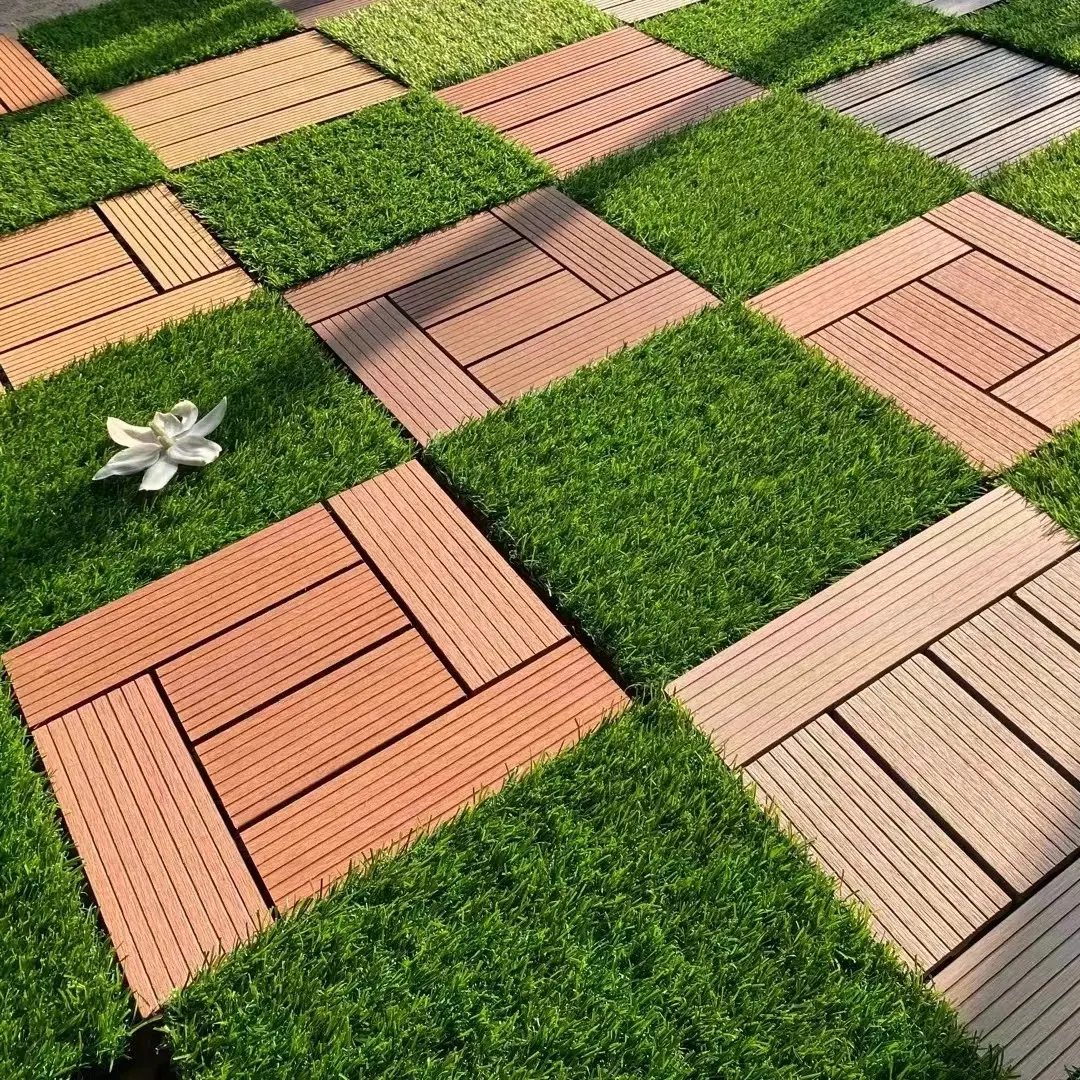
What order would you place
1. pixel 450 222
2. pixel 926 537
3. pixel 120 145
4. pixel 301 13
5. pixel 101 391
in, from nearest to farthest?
pixel 926 537
pixel 101 391
pixel 450 222
pixel 120 145
pixel 301 13

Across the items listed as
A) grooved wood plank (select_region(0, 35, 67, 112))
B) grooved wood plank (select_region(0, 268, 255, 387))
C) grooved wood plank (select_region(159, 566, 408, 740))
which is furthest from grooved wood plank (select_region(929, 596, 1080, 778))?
grooved wood plank (select_region(0, 35, 67, 112))

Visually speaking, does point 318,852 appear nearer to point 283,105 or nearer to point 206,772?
point 206,772

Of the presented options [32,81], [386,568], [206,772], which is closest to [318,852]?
[206,772]

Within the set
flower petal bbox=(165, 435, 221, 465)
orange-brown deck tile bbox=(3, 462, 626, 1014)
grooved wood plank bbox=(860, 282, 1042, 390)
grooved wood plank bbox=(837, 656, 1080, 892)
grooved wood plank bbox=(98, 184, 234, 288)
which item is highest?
grooved wood plank bbox=(860, 282, 1042, 390)

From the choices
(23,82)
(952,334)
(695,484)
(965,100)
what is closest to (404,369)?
(695,484)

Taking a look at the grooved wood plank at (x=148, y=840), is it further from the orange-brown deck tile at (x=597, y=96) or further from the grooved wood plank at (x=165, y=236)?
the orange-brown deck tile at (x=597, y=96)

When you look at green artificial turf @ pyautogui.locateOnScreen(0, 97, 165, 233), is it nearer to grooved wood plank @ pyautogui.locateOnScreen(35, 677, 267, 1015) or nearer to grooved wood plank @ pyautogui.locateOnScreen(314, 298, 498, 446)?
grooved wood plank @ pyautogui.locateOnScreen(314, 298, 498, 446)

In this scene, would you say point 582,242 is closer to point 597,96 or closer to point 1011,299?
point 597,96

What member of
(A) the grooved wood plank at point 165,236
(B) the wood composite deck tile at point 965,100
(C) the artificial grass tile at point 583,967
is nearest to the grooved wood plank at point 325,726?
(C) the artificial grass tile at point 583,967
